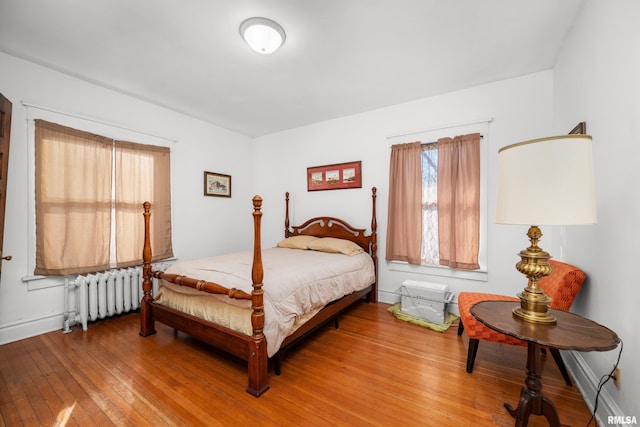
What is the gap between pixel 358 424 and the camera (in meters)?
1.51

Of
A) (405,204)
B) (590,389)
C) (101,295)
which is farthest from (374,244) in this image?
Answer: (101,295)

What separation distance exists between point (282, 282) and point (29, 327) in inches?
103

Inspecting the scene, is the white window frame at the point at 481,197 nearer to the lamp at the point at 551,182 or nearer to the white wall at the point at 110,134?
the lamp at the point at 551,182

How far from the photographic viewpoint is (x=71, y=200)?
2.69m

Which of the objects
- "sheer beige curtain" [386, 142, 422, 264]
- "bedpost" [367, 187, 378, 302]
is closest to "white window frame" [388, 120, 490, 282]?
"sheer beige curtain" [386, 142, 422, 264]

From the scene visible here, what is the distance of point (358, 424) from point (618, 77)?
246cm

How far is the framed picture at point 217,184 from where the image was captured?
4.07 m

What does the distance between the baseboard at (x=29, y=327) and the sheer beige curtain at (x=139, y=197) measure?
2.35 ft

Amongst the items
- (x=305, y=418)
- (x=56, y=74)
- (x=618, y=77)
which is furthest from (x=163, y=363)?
(x=618, y=77)

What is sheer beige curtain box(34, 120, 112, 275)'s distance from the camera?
8.32 ft

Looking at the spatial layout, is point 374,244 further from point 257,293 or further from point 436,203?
point 257,293

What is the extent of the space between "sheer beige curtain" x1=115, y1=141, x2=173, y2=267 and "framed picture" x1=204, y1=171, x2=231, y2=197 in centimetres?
61

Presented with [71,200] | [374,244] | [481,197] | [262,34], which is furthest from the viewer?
[374,244]

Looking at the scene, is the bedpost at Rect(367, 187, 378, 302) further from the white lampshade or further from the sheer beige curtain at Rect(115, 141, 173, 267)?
the sheer beige curtain at Rect(115, 141, 173, 267)
